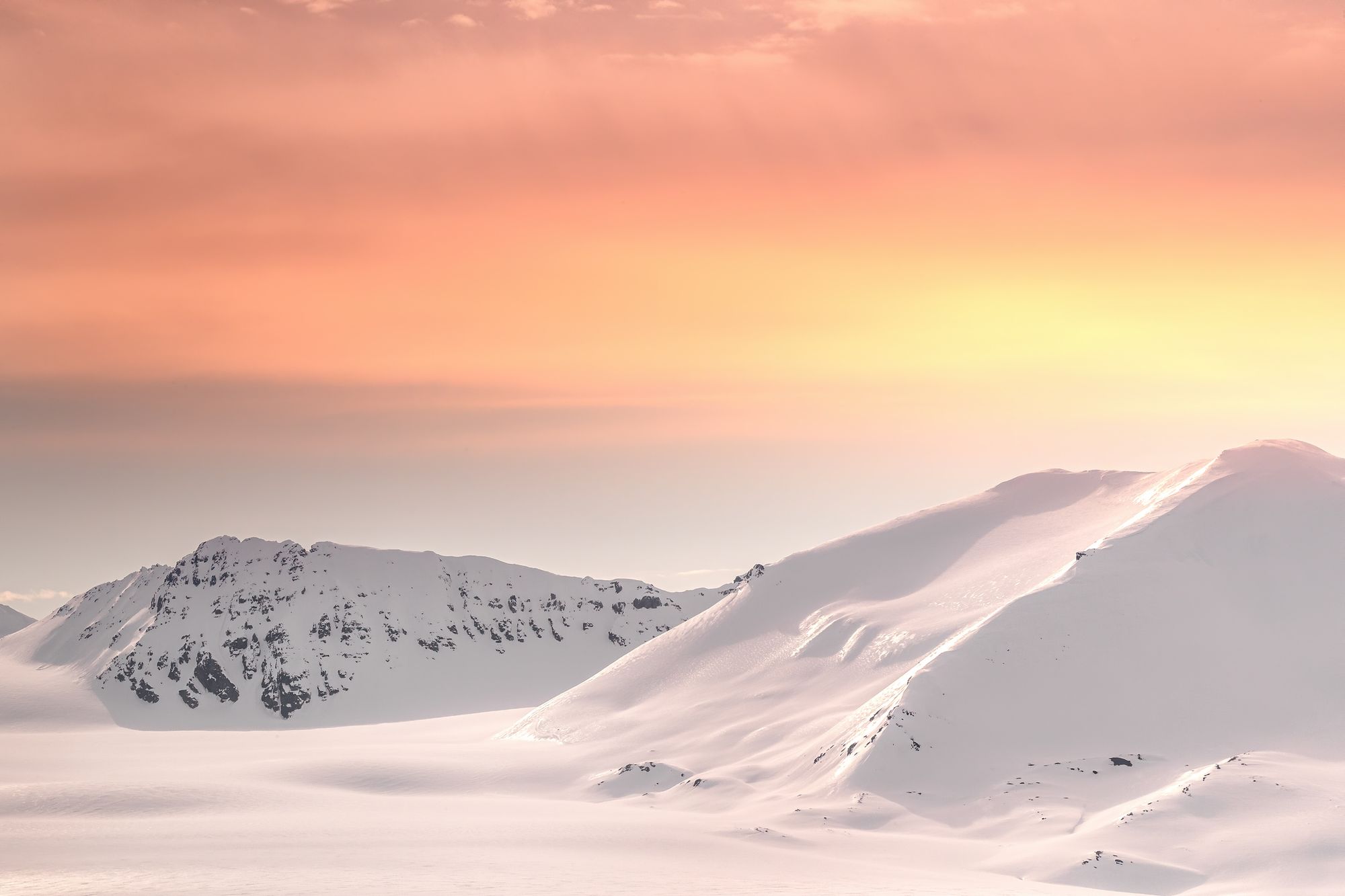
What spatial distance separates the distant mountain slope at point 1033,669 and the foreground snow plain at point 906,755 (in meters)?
0.28

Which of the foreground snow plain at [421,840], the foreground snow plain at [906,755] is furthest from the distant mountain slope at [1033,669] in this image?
the foreground snow plain at [421,840]

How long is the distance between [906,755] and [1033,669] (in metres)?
14.4

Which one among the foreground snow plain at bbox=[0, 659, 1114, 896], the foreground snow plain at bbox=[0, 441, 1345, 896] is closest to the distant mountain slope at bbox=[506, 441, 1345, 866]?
the foreground snow plain at bbox=[0, 441, 1345, 896]

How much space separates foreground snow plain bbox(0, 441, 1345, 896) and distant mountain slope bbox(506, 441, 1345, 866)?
280 mm

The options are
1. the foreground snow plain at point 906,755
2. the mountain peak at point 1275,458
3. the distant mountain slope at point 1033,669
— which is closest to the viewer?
the foreground snow plain at point 906,755

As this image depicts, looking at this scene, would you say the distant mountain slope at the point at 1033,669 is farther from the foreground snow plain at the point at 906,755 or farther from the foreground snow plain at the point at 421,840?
the foreground snow plain at the point at 421,840

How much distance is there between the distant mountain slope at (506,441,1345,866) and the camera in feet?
277

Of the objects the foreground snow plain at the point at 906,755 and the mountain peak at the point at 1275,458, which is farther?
the mountain peak at the point at 1275,458

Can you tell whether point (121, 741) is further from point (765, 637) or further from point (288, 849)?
point (288, 849)

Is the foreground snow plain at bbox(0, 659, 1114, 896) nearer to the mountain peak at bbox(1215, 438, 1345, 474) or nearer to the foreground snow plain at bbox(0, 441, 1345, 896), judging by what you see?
the foreground snow plain at bbox(0, 441, 1345, 896)

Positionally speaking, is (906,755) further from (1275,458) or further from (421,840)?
(1275,458)

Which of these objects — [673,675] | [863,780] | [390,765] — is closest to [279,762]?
[390,765]

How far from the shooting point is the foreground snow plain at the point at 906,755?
196 ft

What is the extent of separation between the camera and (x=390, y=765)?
339ft
